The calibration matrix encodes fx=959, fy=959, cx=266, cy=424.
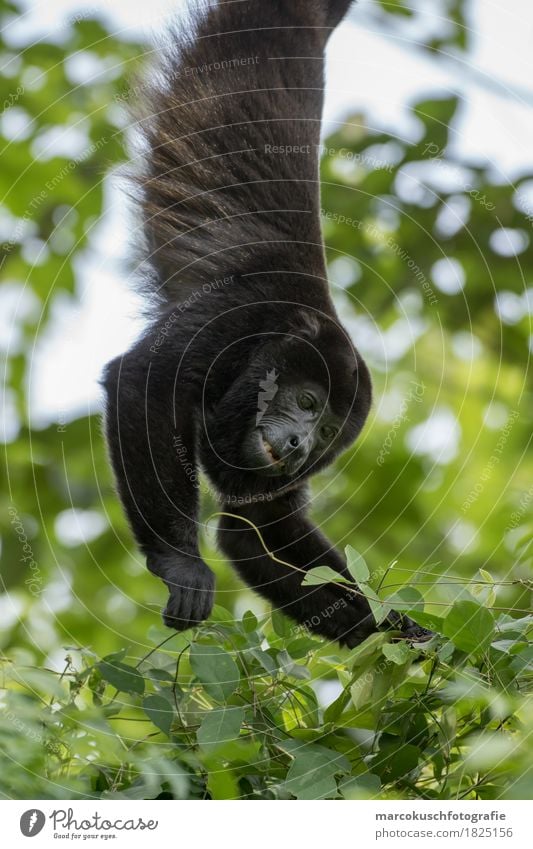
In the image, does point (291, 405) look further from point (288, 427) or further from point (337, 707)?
point (337, 707)

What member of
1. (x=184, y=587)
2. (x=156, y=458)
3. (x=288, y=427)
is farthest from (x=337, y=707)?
(x=288, y=427)

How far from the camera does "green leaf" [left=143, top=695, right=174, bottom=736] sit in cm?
184

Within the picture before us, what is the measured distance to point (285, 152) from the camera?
3.33 m

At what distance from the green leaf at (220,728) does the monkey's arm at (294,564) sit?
1200 mm

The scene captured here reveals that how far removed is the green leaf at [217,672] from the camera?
183cm

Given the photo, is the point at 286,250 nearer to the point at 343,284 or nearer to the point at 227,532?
the point at 227,532

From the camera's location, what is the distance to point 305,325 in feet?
10.5

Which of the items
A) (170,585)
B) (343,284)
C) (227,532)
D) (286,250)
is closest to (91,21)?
(343,284)

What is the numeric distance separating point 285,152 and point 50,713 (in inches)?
85.8

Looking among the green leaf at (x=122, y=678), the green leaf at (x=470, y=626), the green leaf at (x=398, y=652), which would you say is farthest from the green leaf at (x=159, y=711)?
the green leaf at (x=470, y=626)

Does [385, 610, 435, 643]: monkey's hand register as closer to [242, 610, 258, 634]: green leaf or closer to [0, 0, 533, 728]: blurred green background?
[242, 610, 258, 634]: green leaf

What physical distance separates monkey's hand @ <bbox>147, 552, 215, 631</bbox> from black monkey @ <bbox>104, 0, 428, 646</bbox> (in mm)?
144

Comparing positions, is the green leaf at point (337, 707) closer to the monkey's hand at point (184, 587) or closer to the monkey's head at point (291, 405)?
the monkey's hand at point (184, 587)

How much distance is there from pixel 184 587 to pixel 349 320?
7.48 feet
